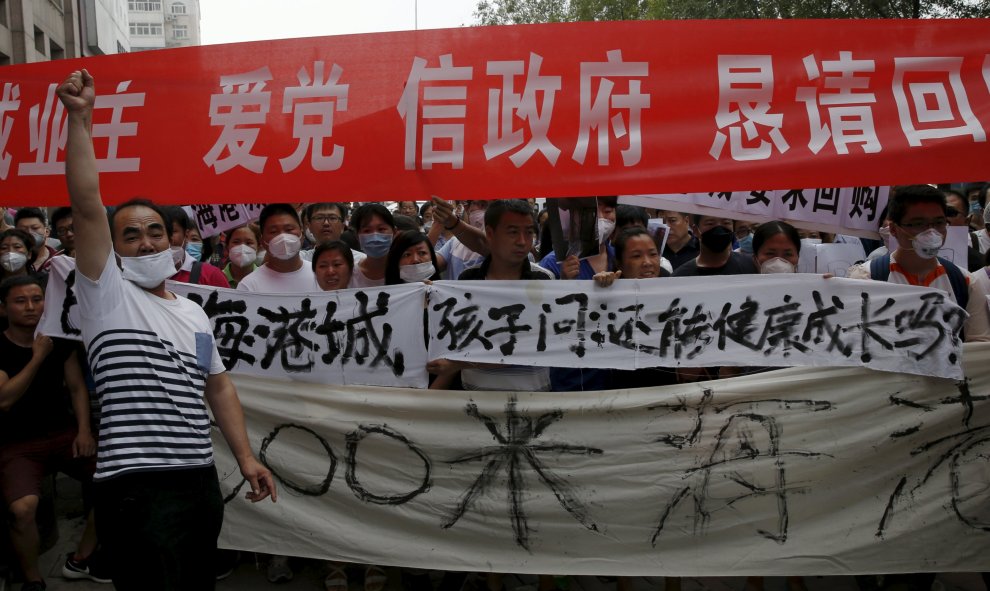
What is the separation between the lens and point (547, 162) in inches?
151

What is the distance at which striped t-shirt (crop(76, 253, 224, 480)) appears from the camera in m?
2.89

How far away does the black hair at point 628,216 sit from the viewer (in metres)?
5.85

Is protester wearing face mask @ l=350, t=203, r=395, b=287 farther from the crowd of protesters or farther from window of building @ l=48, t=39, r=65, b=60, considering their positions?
window of building @ l=48, t=39, r=65, b=60

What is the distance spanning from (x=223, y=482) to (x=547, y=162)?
2.11 m

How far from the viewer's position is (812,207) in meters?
5.02

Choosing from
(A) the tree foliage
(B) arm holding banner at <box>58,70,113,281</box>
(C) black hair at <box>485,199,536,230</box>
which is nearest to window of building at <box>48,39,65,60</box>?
(A) the tree foliage

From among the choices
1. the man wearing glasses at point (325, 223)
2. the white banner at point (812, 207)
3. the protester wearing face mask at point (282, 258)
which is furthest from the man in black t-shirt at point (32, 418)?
the white banner at point (812, 207)

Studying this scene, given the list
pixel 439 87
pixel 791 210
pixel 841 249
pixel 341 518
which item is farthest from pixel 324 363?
pixel 841 249

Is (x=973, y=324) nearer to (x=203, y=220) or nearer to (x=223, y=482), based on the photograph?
(x=223, y=482)

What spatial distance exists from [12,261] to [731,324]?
13.5 ft

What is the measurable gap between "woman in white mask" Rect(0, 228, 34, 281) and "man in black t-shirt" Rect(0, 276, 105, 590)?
0.91m

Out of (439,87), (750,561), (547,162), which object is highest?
(439,87)

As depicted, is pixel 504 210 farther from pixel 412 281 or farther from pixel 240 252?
pixel 240 252

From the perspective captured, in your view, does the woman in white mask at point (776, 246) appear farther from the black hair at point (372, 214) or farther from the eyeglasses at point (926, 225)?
the black hair at point (372, 214)
